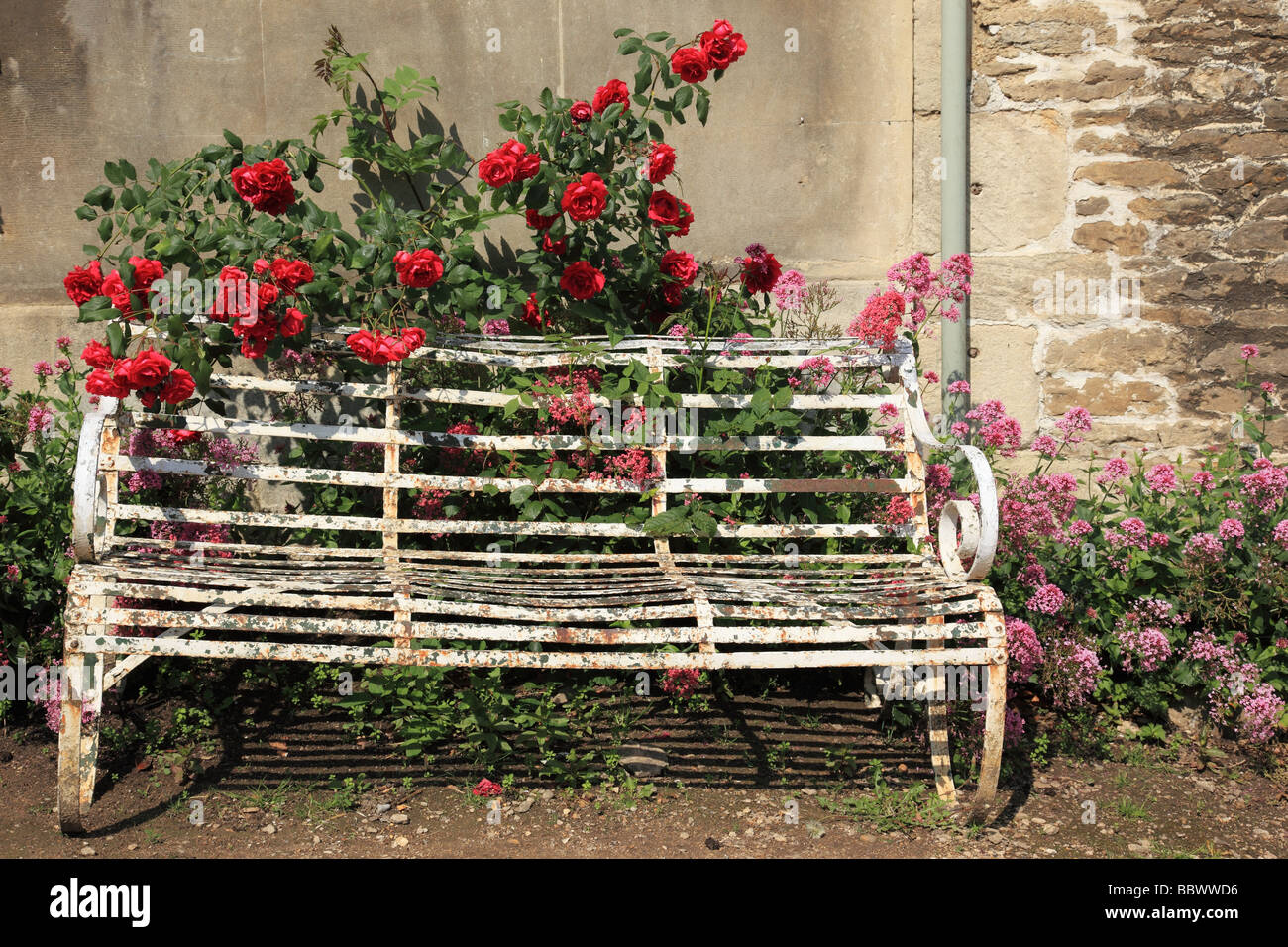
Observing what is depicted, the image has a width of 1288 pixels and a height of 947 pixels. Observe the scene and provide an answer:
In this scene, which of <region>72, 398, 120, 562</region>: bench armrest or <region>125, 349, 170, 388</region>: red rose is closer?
<region>72, 398, 120, 562</region>: bench armrest

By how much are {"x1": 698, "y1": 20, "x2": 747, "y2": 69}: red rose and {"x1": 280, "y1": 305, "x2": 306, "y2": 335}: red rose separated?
1.38 metres

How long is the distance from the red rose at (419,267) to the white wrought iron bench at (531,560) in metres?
0.21

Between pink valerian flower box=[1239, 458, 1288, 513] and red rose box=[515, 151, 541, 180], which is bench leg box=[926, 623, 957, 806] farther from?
red rose box=[515, 151, 541, 180]

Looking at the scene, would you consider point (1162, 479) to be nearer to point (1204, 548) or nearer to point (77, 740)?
point (1204, 548)

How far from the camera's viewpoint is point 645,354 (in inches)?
125

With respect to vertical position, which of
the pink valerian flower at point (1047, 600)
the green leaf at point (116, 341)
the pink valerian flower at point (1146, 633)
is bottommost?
the pink valerian flower at point (1146, 633)

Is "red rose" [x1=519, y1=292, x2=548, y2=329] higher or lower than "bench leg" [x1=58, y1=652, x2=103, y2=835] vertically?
higher

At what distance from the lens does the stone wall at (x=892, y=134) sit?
147 inches

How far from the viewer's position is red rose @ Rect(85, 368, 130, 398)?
106 inches

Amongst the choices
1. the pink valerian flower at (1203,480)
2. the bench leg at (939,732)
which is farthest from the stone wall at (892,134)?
the bench leg at (939,732)

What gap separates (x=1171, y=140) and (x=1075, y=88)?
381mm

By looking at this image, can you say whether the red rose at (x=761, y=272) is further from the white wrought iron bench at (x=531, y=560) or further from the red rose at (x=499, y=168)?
the red rose at (x=499, y=168)

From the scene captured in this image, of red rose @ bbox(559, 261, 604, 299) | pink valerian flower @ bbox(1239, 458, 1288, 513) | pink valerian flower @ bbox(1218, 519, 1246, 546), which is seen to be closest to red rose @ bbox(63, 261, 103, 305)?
red rose @ bbox(559, 261, 604, 299)

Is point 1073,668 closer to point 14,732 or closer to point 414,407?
point 414,407
